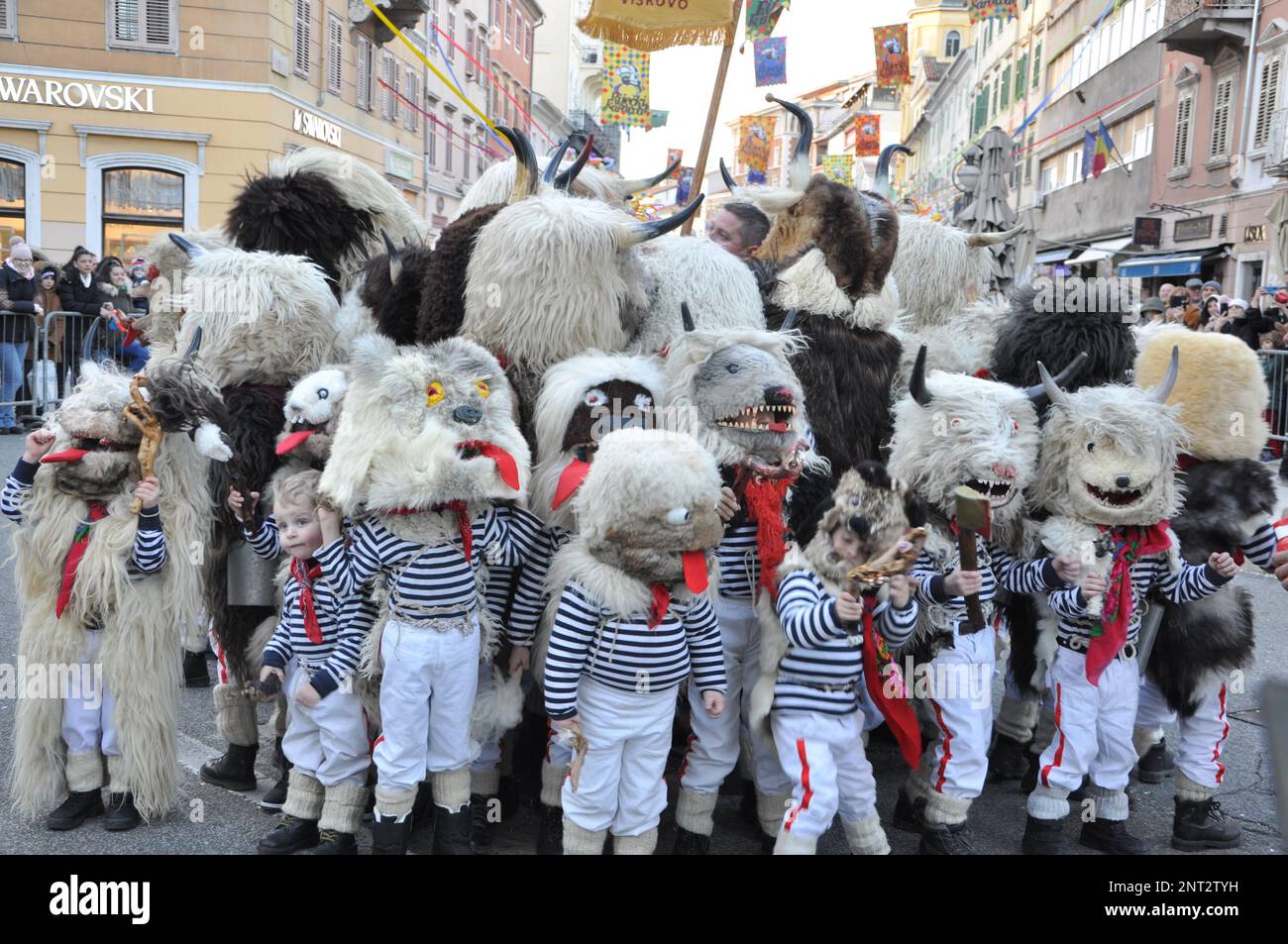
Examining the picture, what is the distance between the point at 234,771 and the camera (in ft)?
13.5

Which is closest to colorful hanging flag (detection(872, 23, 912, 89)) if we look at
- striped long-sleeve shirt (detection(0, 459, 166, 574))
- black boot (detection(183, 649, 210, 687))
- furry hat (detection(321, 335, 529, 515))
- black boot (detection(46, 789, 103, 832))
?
black boot (detection(183, 649, 210, 687))

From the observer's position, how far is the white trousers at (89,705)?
144 inches

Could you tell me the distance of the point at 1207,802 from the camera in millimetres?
3961

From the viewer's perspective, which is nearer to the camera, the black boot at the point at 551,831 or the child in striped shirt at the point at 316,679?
the child in striped shirt at the point at 316,679

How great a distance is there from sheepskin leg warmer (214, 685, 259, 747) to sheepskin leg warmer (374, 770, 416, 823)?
1019mm

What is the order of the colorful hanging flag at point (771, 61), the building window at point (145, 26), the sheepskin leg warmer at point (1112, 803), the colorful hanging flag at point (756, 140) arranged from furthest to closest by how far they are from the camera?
the colorful hanging flag at point (756, 140)
the building window at point (145, 26)
the colorful hanging flag at point (771, 61)
the sheepskin leg warmer at point (1112, 803)

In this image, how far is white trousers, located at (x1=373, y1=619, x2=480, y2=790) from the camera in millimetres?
3307

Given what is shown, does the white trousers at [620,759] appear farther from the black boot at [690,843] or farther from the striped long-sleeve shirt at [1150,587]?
the striped long-sleeve shirt at [1150,587]

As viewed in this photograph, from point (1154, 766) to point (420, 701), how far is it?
10.8 feet

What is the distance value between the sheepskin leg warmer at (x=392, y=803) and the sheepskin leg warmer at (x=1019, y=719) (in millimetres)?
2629

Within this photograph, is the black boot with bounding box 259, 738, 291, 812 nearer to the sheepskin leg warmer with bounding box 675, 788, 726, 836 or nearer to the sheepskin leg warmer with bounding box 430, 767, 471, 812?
the sheepskin leg warmer with bounding box 430, 767, 471, 812

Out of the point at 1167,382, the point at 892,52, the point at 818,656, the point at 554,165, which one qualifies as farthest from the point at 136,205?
the point at 1167,382

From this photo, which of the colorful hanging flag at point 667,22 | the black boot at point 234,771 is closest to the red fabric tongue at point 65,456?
the black boot at point 234,771
